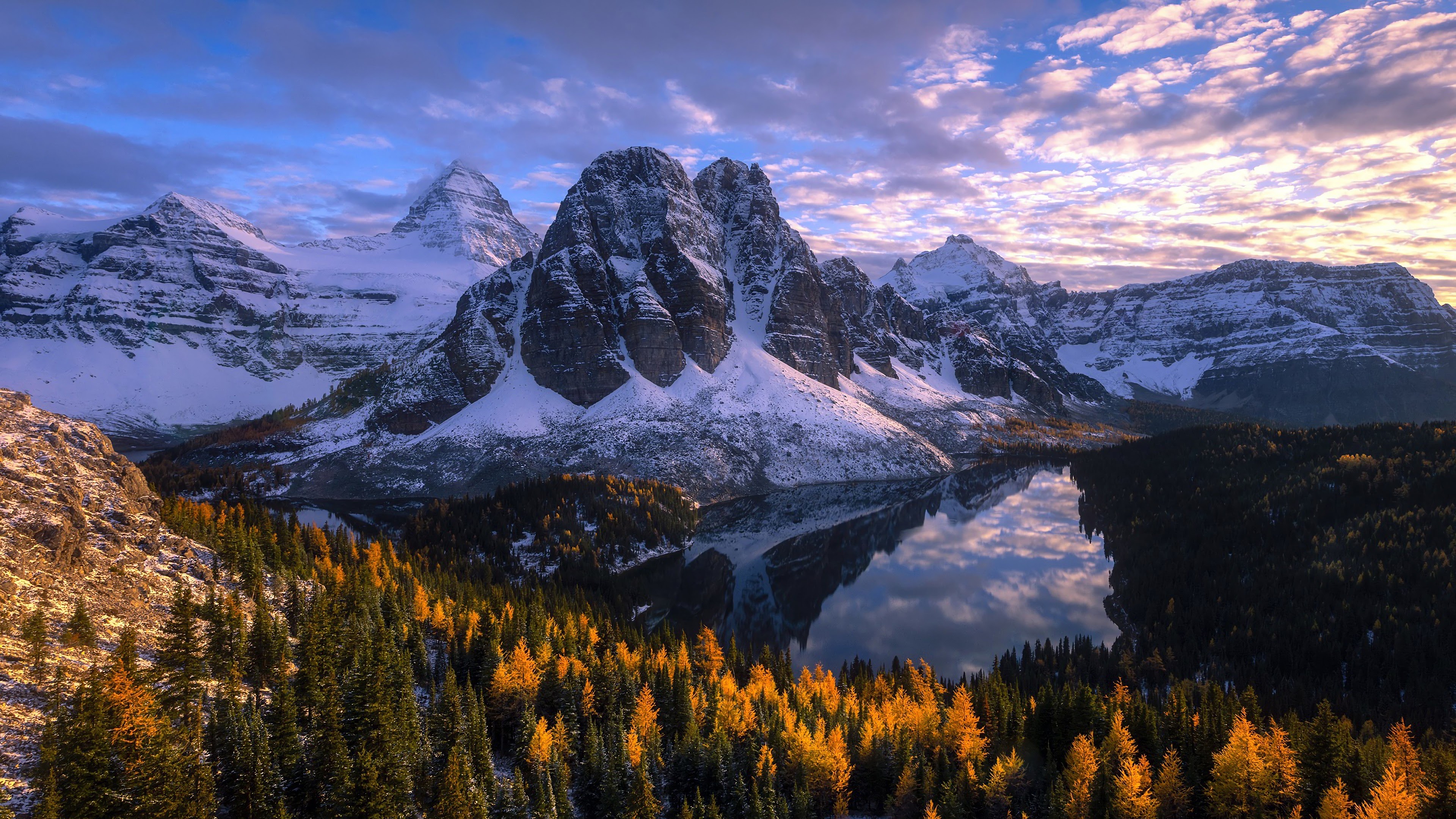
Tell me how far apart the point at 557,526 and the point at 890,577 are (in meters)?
52.9

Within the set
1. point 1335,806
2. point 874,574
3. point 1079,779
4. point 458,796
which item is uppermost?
point 1335,806

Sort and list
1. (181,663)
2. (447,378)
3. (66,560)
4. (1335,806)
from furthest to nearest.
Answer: (447,378)
(66,560)
(181,663)
(1335,806)

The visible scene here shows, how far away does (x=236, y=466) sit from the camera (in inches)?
6713

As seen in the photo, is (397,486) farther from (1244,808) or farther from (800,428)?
(1244,808)

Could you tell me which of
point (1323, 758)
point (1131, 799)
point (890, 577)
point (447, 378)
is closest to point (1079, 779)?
point (1131, 799)

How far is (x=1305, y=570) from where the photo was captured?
9025 centimetres

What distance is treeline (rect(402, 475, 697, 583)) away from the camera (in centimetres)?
10119

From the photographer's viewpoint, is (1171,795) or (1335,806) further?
(1171,795)

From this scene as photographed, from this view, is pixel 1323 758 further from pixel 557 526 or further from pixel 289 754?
pixel 557 526

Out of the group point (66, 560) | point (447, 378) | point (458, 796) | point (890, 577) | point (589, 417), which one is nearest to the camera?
point (458, 796)

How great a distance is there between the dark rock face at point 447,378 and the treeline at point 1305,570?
153 meters

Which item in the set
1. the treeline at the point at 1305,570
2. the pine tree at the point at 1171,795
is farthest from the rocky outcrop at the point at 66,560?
the treeline at the point at 1305,570

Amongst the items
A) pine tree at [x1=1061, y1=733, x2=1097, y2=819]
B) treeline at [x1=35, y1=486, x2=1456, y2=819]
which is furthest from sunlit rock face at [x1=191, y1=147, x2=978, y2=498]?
pine tree at [x1=1061, y1=733, x2=1097, y2=819]

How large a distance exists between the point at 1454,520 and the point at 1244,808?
83.6 metres
